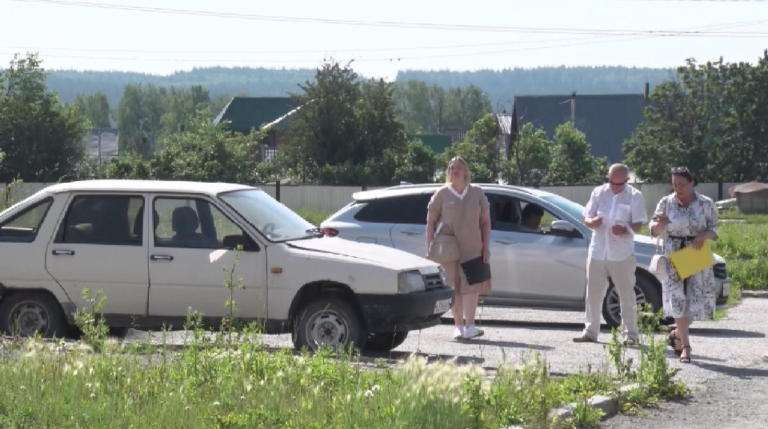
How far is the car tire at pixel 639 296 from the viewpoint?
45.4 feet

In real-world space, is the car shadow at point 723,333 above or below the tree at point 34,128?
below

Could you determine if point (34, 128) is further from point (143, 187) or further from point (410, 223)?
point (143, 187)

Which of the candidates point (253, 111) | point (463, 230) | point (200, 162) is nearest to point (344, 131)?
point (200, 162)

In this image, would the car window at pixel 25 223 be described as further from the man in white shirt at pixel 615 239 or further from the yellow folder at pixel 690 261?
the yellow folder at pixel 690 261

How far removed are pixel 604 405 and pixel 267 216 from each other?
167 inches

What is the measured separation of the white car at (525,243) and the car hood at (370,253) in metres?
3.00

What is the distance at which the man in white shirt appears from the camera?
11961mm

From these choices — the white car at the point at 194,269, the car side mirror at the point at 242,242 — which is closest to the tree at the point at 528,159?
the white car at the point at 194,269

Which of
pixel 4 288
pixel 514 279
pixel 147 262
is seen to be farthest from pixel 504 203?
pixel 4 288

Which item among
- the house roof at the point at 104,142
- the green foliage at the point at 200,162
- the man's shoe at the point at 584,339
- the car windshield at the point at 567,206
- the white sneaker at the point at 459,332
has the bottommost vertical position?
the man's shoe at the point at 584,339

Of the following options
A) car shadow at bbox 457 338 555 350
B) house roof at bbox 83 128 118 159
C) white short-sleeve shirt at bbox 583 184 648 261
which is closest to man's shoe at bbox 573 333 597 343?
car shadow at bbox 457 338 555 350

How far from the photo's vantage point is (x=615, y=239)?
12.0m

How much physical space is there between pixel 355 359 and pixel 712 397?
109 inches

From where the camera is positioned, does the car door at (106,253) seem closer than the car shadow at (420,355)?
No
